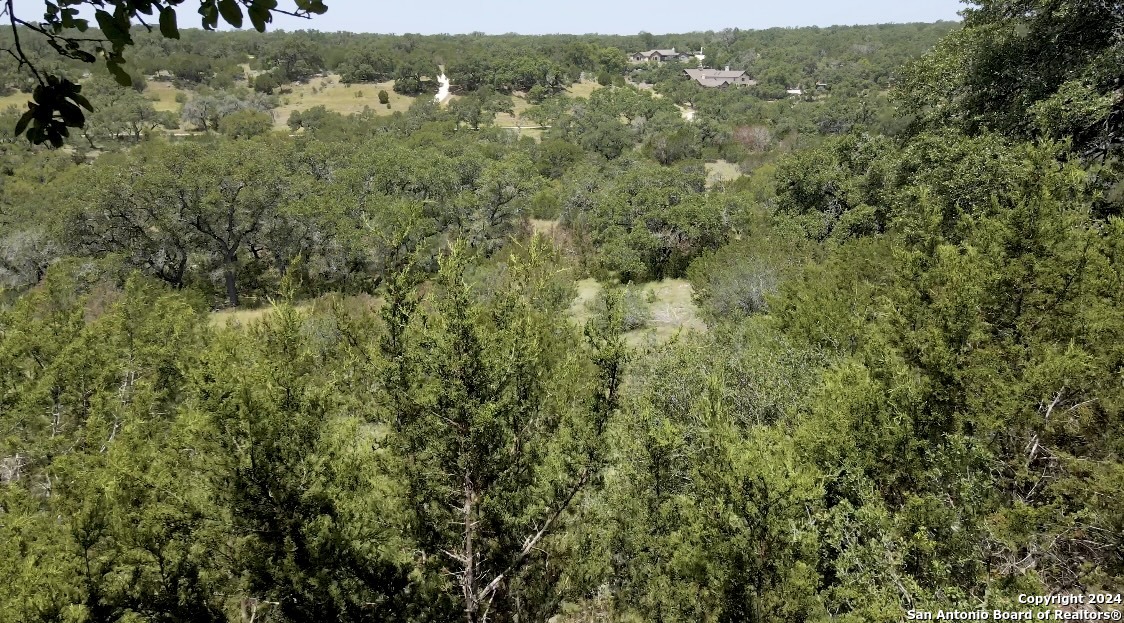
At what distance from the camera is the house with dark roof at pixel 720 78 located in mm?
114062

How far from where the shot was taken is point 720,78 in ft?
385

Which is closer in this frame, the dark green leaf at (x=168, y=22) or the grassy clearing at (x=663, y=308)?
the dark green leaf at (x=168, y=22)

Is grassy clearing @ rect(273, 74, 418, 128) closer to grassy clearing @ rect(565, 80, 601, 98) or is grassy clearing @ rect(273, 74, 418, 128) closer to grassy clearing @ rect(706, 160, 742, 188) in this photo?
grassy clearing @ rect(565, 80, 601, 98)

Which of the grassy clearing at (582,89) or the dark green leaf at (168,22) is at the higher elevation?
the grassy clearing at (582,89)

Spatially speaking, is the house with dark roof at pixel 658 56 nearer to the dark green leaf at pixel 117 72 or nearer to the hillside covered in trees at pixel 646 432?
the hillside covered in trees at pixel 646 432

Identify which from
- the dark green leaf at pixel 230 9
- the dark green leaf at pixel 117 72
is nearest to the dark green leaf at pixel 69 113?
the dark green leaf at pixel 117 72

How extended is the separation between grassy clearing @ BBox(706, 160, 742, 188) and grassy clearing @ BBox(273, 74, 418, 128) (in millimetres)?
44122

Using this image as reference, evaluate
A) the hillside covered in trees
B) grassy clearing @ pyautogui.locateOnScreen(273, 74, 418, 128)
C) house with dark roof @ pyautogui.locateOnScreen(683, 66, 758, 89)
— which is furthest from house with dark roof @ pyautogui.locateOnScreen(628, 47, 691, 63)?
the hillside covered in trees

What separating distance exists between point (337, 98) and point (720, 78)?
6875 centimetres

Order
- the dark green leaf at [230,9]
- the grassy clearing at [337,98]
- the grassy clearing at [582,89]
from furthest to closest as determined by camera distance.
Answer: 1. the grassy clearing at [582,89]
2. the grassy clearing at [337,98]
3. the dark green leaf at [230,9]

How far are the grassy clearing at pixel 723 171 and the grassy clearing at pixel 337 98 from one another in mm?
44122

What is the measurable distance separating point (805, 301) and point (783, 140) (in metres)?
Result: 59.1

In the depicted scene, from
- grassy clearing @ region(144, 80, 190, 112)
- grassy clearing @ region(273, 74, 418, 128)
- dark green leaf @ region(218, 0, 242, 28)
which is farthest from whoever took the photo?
grassy clearing @ region(273, 74, 418, 128)

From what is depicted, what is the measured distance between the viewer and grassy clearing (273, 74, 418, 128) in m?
82.8
